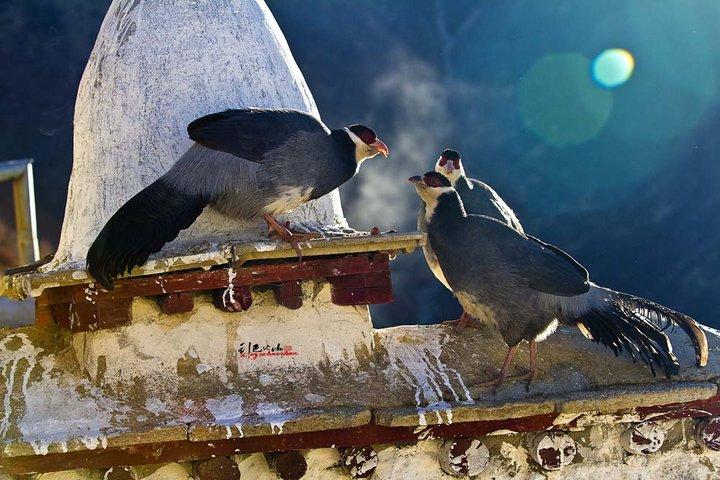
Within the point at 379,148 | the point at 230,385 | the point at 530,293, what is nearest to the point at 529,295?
the point at 530,293

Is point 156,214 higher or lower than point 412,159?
lower

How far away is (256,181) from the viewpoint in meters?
4.46

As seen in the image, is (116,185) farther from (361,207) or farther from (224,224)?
(361,207)

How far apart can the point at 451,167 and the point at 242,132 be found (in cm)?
233

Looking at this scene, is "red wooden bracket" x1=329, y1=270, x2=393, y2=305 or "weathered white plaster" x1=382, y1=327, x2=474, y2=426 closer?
"weathered white plaster" x1=382, y1=327, x2=474, y2=426

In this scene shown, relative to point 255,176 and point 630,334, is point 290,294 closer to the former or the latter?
point 255,176

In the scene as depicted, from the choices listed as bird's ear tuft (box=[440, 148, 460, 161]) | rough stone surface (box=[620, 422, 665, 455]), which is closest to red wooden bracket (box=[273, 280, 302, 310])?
rough stone surface (box=[620, 422, 665, 455])

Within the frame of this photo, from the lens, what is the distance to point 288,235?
4.45 metres

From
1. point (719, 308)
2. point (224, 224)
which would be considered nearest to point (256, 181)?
point (224, 224)

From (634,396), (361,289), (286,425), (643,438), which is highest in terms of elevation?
(361,289)

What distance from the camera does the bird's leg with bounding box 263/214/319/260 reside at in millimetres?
4367

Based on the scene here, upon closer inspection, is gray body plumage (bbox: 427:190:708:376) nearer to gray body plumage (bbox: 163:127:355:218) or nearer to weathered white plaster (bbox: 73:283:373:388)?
weathered white plaster (bbox: 73:283:373:388)

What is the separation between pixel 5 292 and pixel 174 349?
0.81 m

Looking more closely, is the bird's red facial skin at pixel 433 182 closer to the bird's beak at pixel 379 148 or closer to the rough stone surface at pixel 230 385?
the bird's beak at pixel 379 148
